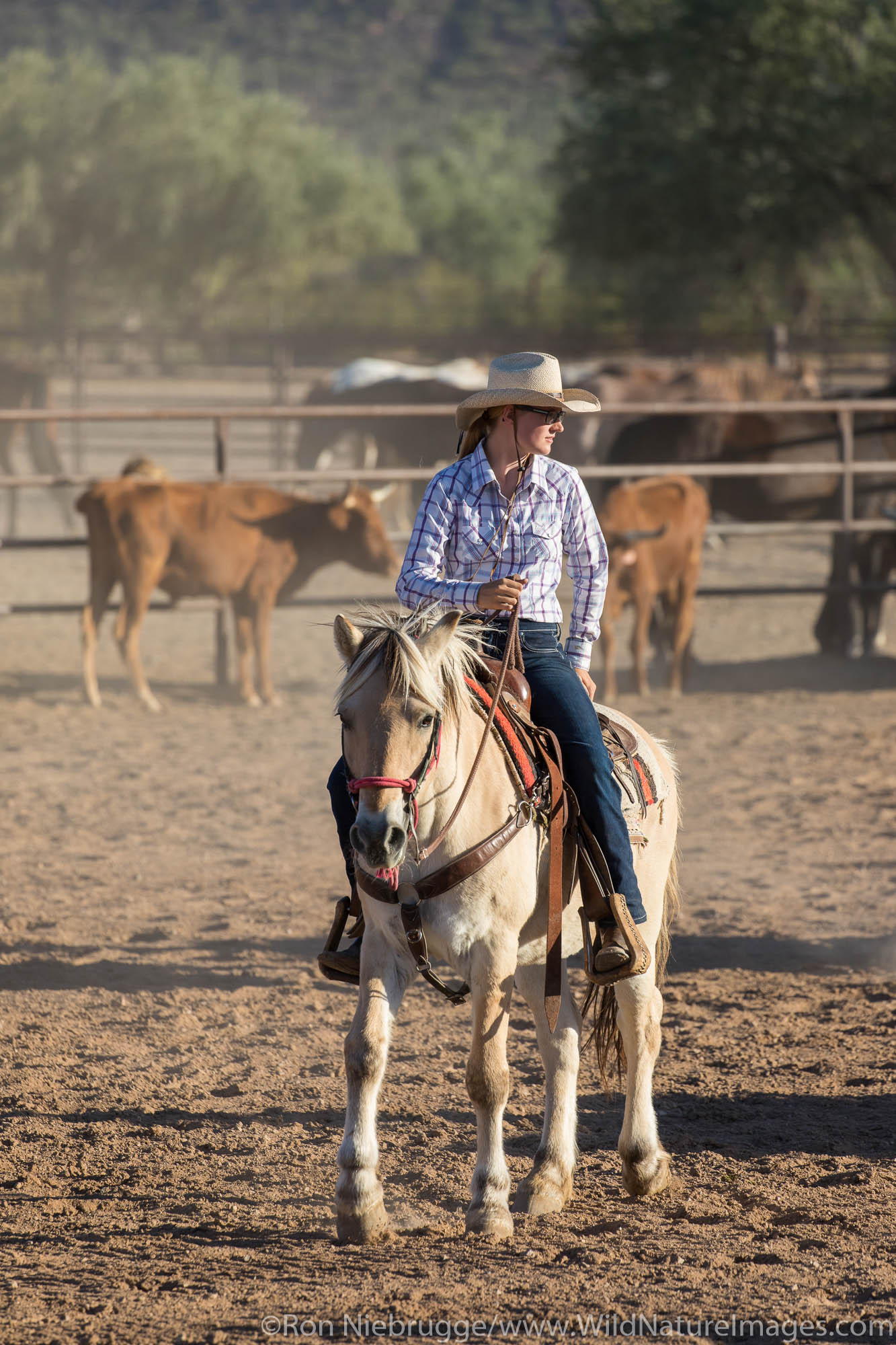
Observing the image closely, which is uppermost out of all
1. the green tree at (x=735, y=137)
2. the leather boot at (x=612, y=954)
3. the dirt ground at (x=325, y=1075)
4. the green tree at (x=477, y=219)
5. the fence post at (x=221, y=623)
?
the green tree at (x=477, y=219)

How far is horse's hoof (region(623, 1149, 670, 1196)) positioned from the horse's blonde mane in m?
1.25

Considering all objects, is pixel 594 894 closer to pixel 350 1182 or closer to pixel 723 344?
pixel 350 1182

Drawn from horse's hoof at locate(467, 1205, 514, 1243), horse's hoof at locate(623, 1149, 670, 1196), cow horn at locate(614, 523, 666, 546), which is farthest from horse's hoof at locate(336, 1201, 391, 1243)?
cow horn at locate(614, 523, 666, 546)

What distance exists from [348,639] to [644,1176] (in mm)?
1543

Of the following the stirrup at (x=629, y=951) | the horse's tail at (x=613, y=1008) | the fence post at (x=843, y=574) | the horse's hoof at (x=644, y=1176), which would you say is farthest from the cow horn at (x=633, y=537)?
the horse's hoof at (x=644, y=1176)

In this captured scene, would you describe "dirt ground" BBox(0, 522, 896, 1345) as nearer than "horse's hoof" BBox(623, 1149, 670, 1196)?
Yes

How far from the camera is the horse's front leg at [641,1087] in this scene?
10.9 feet

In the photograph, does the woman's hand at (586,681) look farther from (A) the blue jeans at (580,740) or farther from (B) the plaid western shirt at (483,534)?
(B) the plaid western shirt at (483,534)

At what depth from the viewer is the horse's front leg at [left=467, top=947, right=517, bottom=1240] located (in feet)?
9.93

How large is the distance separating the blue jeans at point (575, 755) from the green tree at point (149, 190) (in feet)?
139

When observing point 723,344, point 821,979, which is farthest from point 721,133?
point 821,979

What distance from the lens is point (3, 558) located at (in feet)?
46.6

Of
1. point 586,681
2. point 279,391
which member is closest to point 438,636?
point 586,681

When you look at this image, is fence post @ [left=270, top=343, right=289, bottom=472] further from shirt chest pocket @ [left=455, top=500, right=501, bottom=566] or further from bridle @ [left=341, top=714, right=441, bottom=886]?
bridle @ [left=341, top=714, right=441, bottom=886]
